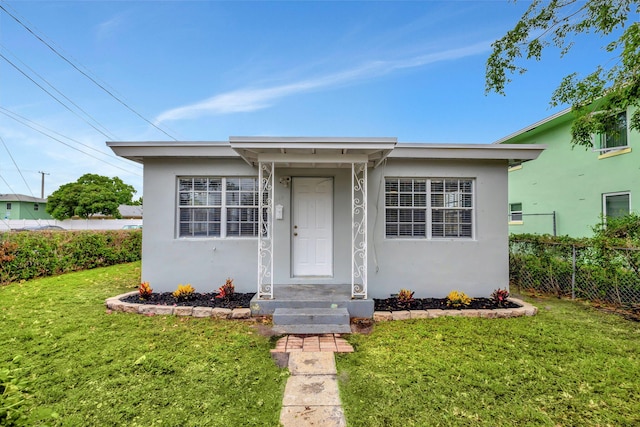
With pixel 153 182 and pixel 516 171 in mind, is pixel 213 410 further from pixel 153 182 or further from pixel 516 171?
pixel 516 171

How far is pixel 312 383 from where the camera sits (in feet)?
9.66

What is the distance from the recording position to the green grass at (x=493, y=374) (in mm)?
2467

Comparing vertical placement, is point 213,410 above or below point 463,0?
below

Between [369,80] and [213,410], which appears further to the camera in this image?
[369,80]

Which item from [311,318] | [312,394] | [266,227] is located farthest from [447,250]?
[312,394]

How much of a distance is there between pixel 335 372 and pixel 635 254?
581cm

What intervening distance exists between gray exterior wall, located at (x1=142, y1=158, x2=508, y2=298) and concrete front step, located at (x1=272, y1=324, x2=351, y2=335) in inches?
56.7

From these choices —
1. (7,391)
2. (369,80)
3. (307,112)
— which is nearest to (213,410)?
(7,391)

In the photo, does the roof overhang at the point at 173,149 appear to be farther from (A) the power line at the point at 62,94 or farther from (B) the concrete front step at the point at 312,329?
(A) the power line at the point at 62,94

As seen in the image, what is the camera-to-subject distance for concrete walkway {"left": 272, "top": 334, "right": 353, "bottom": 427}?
7.94ft

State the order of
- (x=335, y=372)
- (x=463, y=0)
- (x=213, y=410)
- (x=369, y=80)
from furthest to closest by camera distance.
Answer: (x=369, y=80)
(x=463, y=0)
(x=335, y=372)
(x=213, y=410)

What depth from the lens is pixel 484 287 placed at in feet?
19.1

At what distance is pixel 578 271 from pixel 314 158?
590 centimetres

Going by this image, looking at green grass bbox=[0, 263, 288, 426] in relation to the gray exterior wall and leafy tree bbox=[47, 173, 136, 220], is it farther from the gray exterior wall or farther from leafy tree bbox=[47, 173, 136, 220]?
leafy tree bbox=[47, 173, 136, 220]
